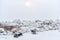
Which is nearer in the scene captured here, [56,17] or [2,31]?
[2,31]

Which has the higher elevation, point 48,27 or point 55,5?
point 55,5

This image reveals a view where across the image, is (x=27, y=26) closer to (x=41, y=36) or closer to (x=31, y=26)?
(x=31, y=26)

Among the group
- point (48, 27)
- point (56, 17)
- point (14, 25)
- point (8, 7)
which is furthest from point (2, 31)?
point (56, 17)

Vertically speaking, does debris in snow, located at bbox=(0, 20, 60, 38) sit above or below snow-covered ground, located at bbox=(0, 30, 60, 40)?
above

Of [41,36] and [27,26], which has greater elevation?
[27,26]

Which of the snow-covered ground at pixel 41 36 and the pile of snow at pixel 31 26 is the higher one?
the pile of snow at pixel 31 26

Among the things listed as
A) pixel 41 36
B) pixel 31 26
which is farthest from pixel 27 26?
pixel 41 36

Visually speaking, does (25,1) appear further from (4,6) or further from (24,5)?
(4,6)

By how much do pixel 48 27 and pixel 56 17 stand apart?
176mm

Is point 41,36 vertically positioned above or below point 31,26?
below

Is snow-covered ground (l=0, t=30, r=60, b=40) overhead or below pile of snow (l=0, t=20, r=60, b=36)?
below

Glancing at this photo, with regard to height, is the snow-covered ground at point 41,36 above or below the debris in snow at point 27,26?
below

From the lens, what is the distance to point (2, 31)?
1185 millimetres

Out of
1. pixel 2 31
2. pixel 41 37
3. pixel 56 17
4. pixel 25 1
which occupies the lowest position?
pixel 41 37
